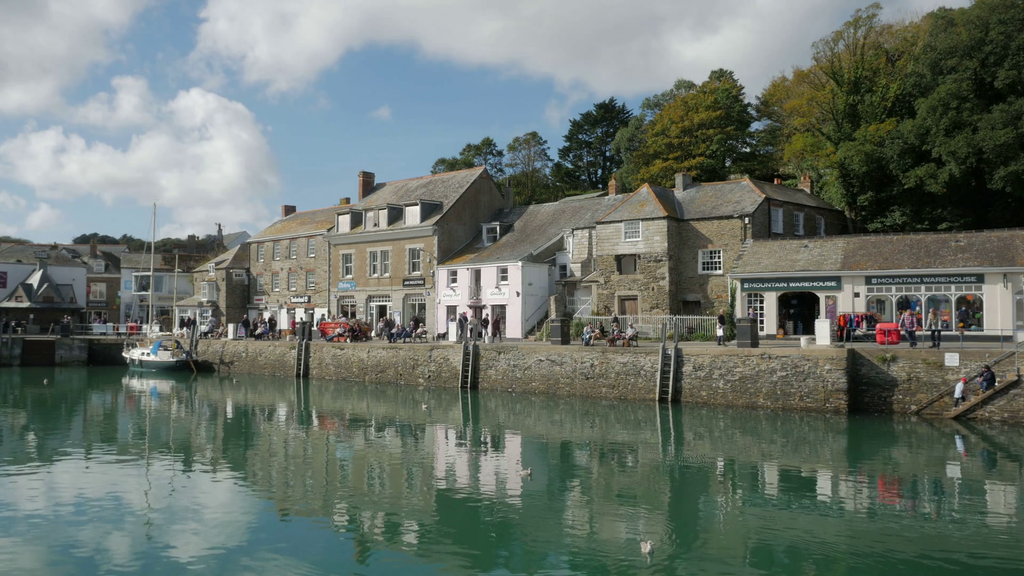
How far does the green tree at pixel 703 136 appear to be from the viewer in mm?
44406

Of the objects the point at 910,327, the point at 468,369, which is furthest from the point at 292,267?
the point at 910,327

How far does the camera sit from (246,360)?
132 ft

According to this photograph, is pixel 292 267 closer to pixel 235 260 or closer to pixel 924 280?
pixel 235 260

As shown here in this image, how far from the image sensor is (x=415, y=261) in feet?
143

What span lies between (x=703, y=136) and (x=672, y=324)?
1707cm

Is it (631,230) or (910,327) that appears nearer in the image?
(910,327)

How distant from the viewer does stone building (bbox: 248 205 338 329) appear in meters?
48.4

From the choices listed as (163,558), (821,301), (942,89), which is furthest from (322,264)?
(163,558)

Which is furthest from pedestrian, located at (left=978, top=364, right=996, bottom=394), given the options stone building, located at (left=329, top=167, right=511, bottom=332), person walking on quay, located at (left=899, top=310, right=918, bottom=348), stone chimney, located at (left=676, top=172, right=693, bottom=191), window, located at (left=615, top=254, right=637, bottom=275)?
stone building, located at (left=329, top=167, right=511, bottom=332)

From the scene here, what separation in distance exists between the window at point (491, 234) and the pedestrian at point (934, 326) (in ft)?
74.5

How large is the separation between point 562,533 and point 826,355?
44.6 ft

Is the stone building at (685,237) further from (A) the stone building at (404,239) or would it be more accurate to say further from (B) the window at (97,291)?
(B) the window at (97,291)

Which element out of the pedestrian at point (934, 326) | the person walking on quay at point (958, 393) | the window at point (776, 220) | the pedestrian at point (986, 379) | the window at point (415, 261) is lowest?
the person walking on quay at point (958, 393)

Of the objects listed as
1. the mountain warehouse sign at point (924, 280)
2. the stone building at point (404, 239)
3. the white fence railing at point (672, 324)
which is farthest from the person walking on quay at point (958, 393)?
the stone building at point (404, 239)
